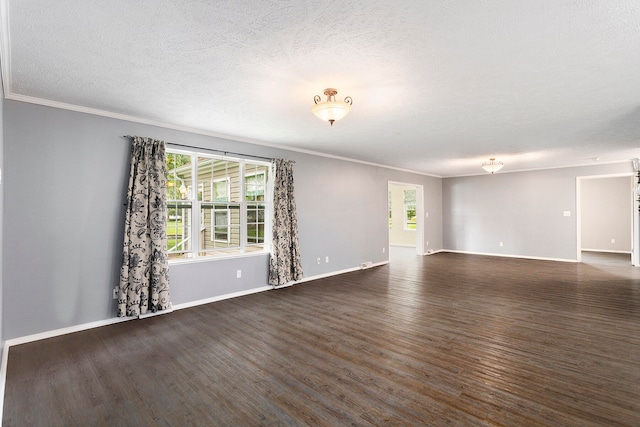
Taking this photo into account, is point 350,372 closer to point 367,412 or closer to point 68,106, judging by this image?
point 367,412

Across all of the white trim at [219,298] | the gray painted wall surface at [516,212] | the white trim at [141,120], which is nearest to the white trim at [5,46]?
the white trim at [141,120]

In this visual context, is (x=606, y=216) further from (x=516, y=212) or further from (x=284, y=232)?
(x=284, y=232)

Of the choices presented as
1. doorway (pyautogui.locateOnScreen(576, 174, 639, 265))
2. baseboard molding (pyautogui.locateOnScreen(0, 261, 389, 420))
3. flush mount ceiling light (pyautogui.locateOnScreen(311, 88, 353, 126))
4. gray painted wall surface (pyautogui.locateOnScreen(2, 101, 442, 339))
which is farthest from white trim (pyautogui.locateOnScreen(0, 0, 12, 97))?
doorway (pyautogui.locateOnScreen(576, 174, 639, 265))

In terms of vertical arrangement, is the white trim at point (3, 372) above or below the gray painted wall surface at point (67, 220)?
below

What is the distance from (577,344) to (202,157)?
520 cm

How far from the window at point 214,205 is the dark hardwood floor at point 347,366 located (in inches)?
38.1

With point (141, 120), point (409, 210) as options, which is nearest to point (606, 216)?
point (409, 210)

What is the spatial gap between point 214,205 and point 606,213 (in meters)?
11.6

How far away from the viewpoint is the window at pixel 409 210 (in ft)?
38.6

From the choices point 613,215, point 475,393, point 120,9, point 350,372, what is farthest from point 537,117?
point 613,215

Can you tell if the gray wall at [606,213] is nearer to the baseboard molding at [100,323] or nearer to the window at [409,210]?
the window at [409,210]

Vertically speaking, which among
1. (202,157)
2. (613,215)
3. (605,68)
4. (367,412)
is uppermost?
(605,68)

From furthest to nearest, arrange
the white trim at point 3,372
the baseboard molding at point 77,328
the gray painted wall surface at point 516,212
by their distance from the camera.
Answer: the gray painted wall surface at point 516,212 < the baseboard molding at point 77,328 < the white trim at point 3,372

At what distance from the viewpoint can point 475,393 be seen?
7.59ft
